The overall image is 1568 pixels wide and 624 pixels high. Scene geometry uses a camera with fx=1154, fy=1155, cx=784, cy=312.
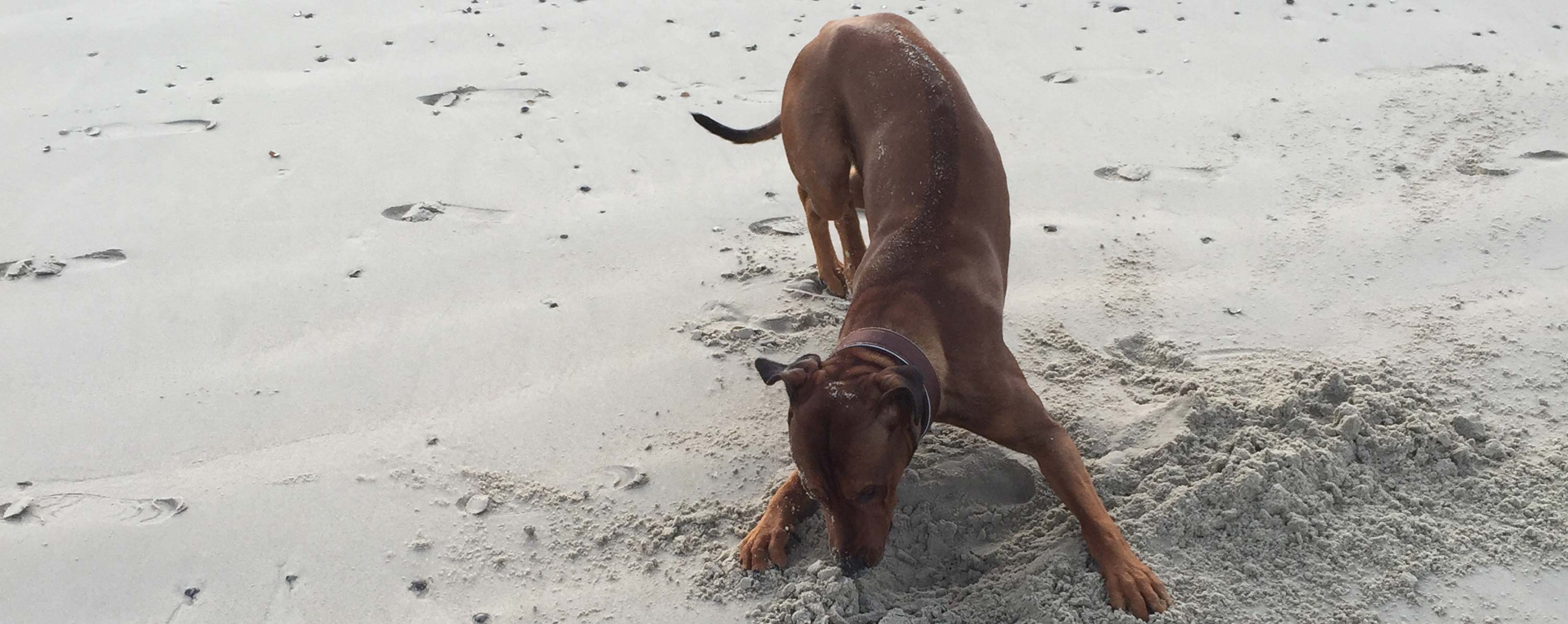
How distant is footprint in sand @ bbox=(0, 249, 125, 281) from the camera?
15.3 feet

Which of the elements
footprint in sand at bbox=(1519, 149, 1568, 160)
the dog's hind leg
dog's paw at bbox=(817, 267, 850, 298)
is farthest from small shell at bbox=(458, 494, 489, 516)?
footprint in sand at bbox=(1519, 149, 1568, 160)

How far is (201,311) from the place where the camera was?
14.7ft

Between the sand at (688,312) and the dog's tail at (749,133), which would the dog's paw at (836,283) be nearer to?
the sand at (688,312)

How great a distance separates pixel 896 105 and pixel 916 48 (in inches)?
11.6

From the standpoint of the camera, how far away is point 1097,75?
620 centimetres

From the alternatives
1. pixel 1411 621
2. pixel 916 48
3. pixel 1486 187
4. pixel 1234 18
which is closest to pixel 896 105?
pixel 916 48

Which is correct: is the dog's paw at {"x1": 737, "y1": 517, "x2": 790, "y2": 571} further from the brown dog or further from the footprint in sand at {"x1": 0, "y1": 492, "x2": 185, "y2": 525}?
the footprint in sand at {"x1": 0, "y1": 492, "x2": 185, "y2": 525}

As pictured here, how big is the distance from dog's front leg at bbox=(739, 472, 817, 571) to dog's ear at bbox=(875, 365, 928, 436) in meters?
0.47

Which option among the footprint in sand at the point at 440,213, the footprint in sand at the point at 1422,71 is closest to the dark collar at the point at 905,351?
the footprint in sand at the point at 440,213

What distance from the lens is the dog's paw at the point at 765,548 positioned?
327cm

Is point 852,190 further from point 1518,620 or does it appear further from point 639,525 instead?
point 1518,620

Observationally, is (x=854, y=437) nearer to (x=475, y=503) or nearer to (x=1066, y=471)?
(x=1066, y=471)

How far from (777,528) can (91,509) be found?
2.09 meters

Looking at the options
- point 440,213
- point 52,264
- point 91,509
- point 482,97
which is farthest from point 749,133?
point 52,264
